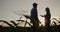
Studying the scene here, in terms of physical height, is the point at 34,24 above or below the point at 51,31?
above

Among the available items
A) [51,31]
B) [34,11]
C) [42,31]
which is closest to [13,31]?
[42,31]

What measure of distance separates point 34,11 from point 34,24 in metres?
4.37

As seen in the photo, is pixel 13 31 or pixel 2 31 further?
pixel 13 31

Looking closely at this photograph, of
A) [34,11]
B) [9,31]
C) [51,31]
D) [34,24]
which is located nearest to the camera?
[34,24]

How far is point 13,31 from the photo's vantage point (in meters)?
1.33

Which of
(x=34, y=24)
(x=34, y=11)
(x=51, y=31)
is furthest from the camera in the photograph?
(x=34, y=11)

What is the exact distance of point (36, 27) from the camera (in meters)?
1.22

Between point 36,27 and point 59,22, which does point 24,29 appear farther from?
point 59,22

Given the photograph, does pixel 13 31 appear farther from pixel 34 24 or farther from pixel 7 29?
pixel 34 24

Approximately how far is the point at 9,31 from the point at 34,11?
14.0ft

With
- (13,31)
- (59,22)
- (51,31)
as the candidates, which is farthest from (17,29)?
(59,22)

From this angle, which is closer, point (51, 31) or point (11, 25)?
point (11, 25)

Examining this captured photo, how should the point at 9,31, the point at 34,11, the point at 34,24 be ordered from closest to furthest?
the point at 34,24
the point at 9,31
the point at 34,11

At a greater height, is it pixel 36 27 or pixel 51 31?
pixel 36 27
